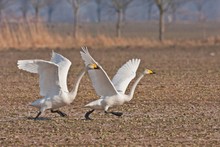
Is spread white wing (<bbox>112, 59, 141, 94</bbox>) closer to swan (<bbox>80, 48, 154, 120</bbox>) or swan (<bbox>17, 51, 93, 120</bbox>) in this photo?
swan (<bbox>80, 48, 154, 120</bbox>)

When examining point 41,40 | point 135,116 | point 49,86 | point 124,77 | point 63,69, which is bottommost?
point 41,40

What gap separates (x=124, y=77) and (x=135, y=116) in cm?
111

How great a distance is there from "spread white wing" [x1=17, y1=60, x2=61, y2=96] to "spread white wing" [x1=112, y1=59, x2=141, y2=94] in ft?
4.79

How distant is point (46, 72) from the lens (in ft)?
41.5

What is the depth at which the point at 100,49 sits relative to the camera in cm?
3769

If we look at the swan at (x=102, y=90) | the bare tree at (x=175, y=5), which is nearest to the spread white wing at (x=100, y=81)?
the swan at (x=102, y=90)

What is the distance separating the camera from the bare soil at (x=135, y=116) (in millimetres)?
10992

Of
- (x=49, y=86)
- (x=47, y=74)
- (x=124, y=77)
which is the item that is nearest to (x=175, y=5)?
(x=124, y=77)

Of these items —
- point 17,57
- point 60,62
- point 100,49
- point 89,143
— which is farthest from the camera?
point 100,49

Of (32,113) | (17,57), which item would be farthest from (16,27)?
(32,113)

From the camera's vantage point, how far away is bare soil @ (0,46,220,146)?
11.0m

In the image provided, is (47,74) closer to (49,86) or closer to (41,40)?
(49,86)

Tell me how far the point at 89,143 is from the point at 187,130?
6.40 ft

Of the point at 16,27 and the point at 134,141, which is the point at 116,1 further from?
the point at 134,141
